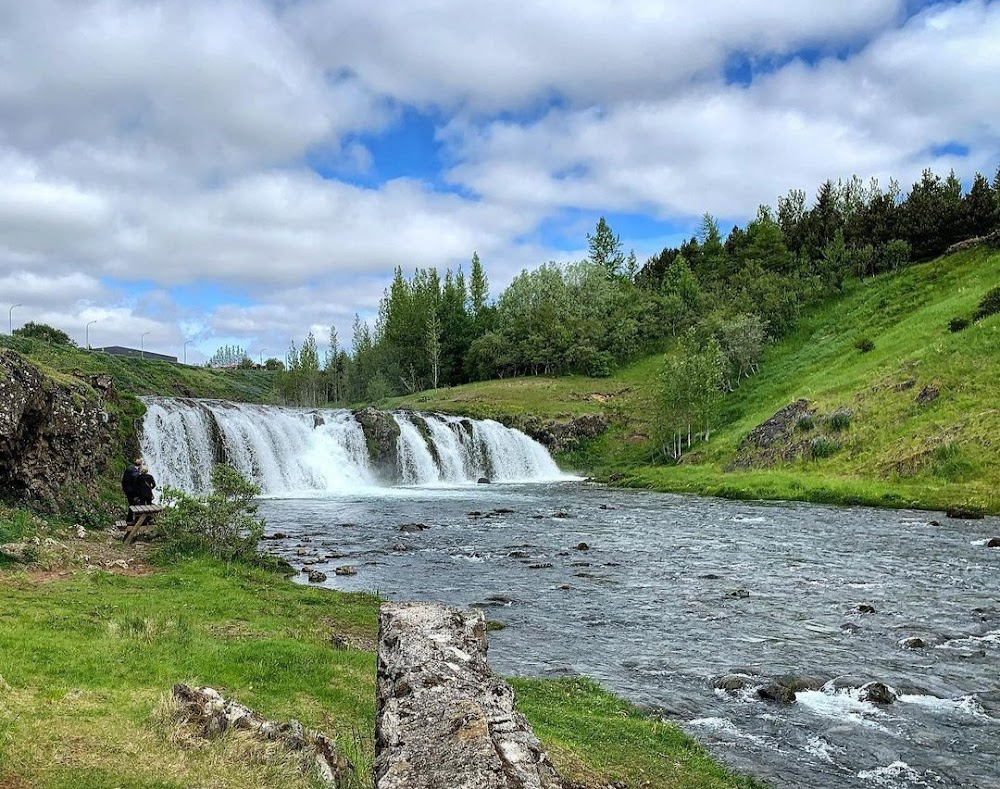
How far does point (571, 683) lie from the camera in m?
13.8

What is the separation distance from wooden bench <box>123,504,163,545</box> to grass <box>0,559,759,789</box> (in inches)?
226

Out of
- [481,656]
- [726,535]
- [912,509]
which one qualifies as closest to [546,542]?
[726,535]

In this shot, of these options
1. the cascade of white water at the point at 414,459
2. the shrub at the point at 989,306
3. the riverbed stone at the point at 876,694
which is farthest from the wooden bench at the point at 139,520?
the shrub at the point at 989,306

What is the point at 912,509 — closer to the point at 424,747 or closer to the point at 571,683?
the point at 571,683

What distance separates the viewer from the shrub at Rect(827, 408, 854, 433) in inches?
1959

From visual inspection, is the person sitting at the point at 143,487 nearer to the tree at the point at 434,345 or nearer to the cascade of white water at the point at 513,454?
the cascade of white water at the point at 513,454

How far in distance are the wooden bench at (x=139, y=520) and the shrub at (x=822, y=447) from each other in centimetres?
4144

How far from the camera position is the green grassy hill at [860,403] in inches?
1601

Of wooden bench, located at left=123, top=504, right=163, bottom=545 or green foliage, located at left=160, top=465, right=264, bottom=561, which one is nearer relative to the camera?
green foliage, located at left=160, top=465, right=264, bottom=561

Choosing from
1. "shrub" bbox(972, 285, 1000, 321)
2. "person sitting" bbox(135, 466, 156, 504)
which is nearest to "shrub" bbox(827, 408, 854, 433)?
"shrub" bbox(972, 285, 1000, 321)

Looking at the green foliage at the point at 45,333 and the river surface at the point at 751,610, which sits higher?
the green foliage at the point at 45,333

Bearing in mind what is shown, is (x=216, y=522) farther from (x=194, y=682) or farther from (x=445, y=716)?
(x=445, y=716)

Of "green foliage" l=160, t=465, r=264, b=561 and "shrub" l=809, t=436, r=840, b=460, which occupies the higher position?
"shrub" l=809, t=436, r=840, b=460

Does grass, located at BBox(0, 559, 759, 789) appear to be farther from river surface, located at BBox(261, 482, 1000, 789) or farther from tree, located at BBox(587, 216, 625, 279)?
tree, located at BBox(587, 216, 625, 279)
